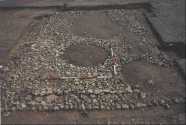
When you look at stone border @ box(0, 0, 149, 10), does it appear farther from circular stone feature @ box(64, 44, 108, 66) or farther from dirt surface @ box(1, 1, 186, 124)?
circular stone feature @ box(64, 44, 108, 66)

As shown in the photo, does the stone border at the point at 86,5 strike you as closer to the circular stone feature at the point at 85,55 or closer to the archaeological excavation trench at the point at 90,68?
the archaeological excavation trench at the point at 90,68

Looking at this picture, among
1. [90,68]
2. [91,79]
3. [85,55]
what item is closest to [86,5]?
[85,55]

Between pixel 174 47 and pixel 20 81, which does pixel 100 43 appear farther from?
pixel 20 81

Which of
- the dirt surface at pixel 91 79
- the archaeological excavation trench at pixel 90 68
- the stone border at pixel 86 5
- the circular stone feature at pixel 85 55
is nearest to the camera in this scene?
the dirt surface at pixel 91 79

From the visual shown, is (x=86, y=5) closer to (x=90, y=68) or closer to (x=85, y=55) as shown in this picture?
(x=85, y=55)

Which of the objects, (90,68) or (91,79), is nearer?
(91,79)

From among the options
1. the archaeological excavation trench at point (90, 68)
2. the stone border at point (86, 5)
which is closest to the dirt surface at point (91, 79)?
the archaeological excavation trench at point (90, 68)

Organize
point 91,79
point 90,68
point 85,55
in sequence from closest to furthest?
point 91,79 → point 90,68 → point 85,55
